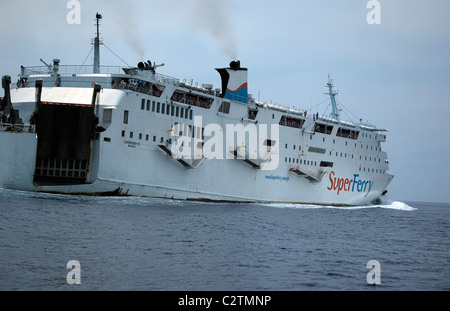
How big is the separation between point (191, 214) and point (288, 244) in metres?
8.07

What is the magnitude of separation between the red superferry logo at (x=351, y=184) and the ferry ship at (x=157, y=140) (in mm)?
356

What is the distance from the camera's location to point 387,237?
27.5m

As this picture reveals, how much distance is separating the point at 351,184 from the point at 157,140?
2390 cm

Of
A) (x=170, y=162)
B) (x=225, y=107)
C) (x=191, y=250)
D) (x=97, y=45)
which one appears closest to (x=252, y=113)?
(x=225, y=107)

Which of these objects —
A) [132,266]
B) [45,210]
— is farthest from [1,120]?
[132,266]

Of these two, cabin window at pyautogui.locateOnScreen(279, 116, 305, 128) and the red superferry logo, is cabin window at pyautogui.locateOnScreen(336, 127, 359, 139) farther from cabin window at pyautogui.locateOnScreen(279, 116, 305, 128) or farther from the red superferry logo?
cabin window at pyautogui.locateOnScreen(279, 116, 305, 128)

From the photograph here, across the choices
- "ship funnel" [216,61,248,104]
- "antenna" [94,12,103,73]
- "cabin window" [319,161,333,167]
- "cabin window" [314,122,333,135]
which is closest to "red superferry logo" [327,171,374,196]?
"cabin window" [319,161,333,167]

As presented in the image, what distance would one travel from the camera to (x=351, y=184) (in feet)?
169

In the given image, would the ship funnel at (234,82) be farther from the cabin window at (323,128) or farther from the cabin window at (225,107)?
the cabin window at (323,128)

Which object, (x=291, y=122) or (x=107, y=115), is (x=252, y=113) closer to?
(x=291, y=122)

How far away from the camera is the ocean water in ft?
49.5

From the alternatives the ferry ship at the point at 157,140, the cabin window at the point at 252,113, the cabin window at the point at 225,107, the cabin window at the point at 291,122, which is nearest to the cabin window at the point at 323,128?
the ferry ship at the point at 157,140

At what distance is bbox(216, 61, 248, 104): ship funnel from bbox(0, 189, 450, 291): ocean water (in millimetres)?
12678
